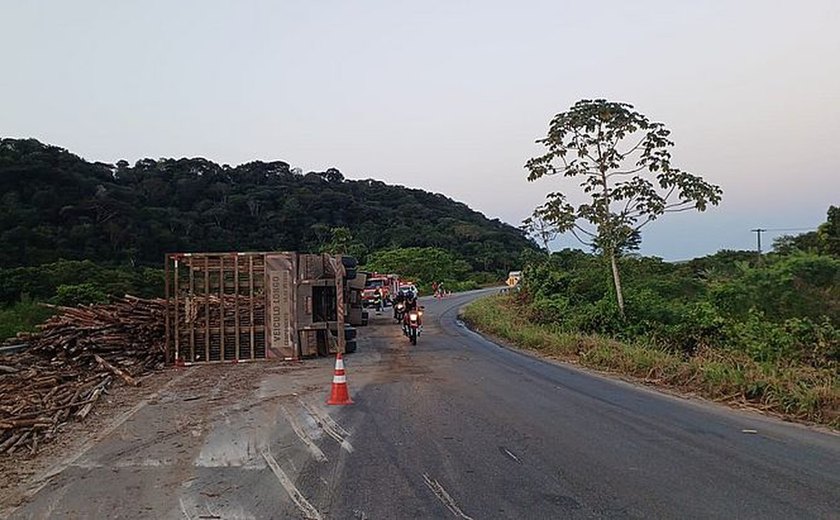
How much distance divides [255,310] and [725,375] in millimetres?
11302

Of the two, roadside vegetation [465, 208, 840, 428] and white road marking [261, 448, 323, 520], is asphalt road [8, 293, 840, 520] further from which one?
roadside vegetation [465, 208, 840, 428]

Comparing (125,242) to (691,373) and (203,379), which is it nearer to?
(203,379)

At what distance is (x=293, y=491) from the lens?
257 inches

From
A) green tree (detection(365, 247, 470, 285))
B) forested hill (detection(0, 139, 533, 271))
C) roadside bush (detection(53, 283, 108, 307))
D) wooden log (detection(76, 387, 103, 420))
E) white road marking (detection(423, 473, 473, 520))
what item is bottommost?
wooden log (detection(76, 387, 103, 420))

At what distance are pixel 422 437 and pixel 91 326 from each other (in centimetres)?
1140

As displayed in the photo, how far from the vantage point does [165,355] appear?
1769cm

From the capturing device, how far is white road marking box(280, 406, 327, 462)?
784cm

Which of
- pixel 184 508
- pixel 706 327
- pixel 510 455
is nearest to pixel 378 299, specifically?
pixel 706 327

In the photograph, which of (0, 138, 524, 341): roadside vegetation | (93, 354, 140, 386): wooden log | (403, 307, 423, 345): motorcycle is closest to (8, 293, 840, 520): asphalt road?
(93, 354, 140, 386): wooden log

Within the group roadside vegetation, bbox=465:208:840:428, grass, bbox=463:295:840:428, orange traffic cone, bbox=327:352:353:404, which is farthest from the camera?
roadside vegetation, bbox=465:208:840:428

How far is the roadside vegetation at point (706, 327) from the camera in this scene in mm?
11961

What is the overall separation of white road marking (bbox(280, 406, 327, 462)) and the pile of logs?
311 centimetres

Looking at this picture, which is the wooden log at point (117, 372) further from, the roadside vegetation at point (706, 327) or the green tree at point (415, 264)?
the green tree at point (415, 264)

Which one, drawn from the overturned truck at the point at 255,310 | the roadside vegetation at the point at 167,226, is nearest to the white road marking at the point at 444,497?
the overturned truck at the point at 255,310
